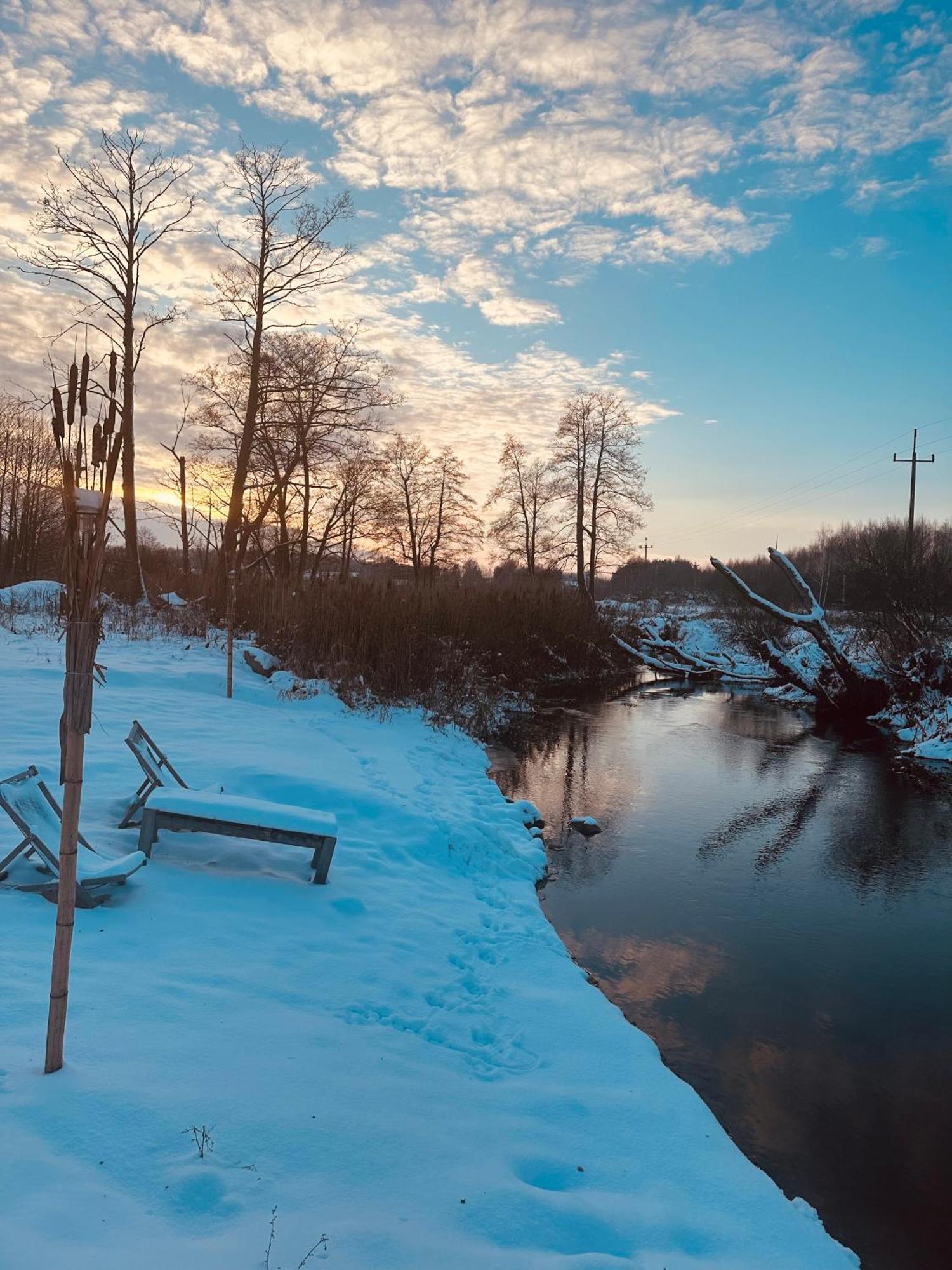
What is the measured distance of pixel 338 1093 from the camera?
116 inches

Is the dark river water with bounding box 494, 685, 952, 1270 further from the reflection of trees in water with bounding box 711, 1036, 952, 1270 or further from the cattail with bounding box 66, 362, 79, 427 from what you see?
the cattail with bounding box 66, 362, 79, 427

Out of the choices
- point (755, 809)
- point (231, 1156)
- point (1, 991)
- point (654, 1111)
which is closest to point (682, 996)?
point (654, 1111)

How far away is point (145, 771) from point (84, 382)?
3702 millimetres

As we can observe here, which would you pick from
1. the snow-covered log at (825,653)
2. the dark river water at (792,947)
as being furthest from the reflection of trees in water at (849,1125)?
the snow-covered log at (825,653)

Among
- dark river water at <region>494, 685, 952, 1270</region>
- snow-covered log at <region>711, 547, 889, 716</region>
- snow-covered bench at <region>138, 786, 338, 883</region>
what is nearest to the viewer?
dark river water at <region>494, 685, 952, 1270</region>

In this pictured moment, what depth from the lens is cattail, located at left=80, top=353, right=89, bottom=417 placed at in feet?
7.43

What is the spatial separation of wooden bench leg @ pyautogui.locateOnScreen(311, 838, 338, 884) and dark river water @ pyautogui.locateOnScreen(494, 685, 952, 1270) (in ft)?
6.43

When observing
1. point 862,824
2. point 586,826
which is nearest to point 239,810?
point 586,826

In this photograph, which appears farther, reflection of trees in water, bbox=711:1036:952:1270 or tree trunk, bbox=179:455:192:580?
tree trunk, bbox=179:455:192:580

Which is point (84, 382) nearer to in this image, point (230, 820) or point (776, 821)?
point (230, 820)

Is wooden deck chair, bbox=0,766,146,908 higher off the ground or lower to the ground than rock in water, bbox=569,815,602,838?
higher

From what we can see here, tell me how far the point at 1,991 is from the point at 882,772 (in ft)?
40.8

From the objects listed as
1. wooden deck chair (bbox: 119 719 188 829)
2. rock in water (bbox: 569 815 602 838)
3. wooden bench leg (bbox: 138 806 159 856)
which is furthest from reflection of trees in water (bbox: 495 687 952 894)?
wooden bench leg (bbox: 138 806 159 856)

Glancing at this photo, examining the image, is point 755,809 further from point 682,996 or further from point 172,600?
point 172,600
